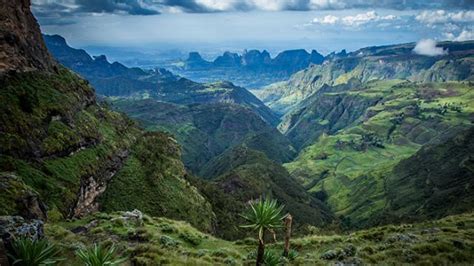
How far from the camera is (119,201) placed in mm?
103625

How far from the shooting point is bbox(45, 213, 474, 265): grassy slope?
32344 mm

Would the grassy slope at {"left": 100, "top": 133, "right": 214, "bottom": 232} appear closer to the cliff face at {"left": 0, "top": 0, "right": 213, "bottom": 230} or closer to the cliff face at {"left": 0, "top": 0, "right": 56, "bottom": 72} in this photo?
the cliff face at {"left": 0, "top": 0, "right": 213, "bottom": 230}

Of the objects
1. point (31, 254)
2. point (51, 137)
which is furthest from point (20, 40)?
point (31, 254)

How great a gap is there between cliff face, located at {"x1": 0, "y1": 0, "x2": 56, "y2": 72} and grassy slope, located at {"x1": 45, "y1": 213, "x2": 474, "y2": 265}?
181 feet

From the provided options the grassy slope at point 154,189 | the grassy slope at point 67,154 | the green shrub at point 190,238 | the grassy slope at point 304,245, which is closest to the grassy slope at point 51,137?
the grassy slope at point 67,154

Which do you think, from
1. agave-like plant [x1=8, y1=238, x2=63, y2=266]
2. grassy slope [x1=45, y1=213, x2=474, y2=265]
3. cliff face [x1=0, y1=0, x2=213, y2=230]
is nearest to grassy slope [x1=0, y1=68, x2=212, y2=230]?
cliff face [x1=0, y1=0, x2=213, y2=230]

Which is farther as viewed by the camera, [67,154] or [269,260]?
[67,154]

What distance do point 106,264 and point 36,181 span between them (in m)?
57.4

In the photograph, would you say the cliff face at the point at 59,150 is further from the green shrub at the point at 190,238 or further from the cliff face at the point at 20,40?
the green shrub at the point at 190,238

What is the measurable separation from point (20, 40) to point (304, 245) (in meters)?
89.1

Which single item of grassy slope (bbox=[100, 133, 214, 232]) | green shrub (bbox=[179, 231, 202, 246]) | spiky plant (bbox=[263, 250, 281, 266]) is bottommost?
grassy slope (bbox=[100, 133, 214, 232])

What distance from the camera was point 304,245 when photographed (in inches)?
1852

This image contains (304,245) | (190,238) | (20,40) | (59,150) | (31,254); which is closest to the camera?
(31,254)

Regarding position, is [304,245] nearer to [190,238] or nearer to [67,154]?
[190,238]
